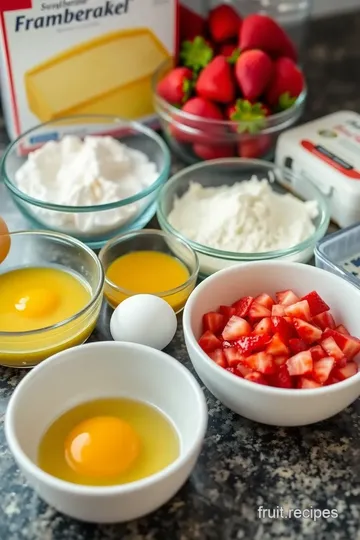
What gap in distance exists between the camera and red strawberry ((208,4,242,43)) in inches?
53.4

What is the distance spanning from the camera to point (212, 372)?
853 millimetres

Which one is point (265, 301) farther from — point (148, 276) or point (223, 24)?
point (223, 24)

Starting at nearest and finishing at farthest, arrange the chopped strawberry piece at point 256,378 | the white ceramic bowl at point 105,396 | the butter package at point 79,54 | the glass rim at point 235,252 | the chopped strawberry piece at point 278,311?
the white ceramic bowl at point 105,396 < the chopped strawberry piece at point 256,378 < the chopped strawberry piece at point 278,311 < the glass rim at point 235,252 < the butter package at point 79,54

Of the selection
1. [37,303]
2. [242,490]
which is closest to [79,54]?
[37,303]

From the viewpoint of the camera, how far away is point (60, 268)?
110cm

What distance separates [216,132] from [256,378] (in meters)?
0.56

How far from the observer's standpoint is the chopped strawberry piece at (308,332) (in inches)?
36.7

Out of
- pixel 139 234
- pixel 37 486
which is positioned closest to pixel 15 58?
pixel 139 234

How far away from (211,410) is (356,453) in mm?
190

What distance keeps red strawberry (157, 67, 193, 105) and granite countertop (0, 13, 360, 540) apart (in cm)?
59

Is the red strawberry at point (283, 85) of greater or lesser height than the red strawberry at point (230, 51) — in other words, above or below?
below

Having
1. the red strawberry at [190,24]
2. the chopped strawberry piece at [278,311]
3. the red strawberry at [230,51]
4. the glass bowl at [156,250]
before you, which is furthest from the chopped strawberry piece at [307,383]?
the red strawberry at [190,24]

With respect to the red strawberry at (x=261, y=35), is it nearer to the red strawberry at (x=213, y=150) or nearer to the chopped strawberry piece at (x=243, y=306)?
the red strawberry at (x=213, y=150)

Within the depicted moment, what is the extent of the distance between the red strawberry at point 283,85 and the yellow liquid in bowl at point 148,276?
0.38 meters
